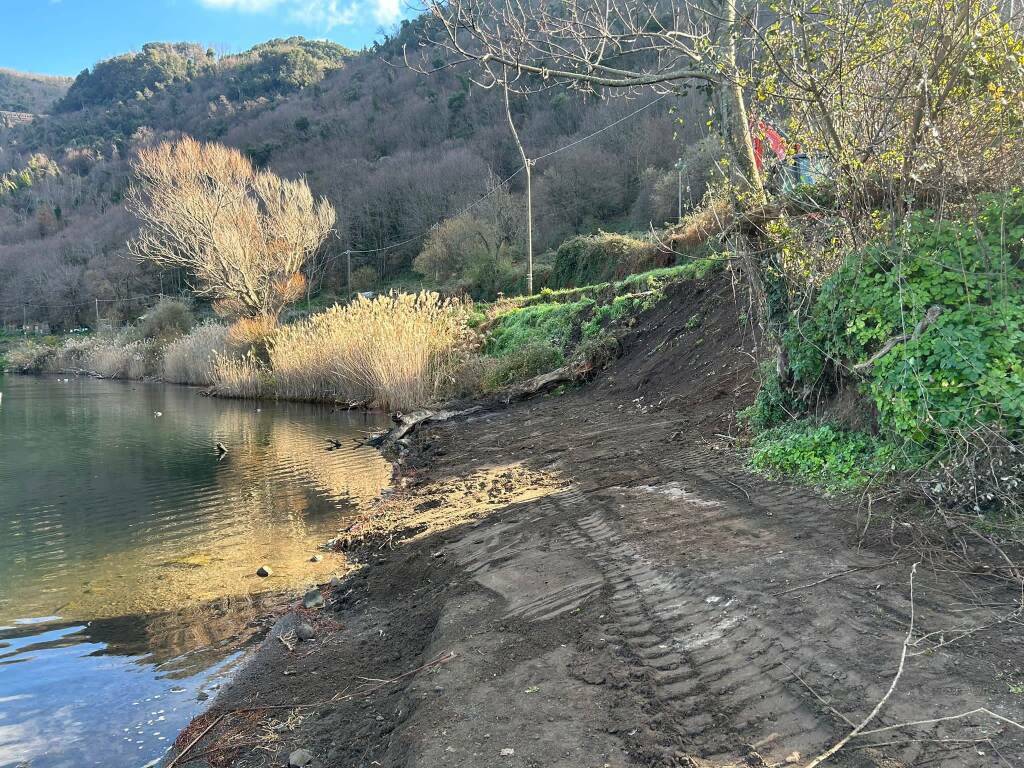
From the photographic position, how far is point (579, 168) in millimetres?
42781

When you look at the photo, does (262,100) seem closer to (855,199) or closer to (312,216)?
(312,216)

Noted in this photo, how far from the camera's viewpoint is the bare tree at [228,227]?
28.1 m

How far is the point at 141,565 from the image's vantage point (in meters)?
6.86

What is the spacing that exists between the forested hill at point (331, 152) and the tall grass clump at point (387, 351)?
6.18 metres

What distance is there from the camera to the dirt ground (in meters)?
2.54

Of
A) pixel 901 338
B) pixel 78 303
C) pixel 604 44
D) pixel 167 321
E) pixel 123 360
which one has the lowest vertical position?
pixel 123 360

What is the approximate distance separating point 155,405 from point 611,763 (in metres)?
24.1

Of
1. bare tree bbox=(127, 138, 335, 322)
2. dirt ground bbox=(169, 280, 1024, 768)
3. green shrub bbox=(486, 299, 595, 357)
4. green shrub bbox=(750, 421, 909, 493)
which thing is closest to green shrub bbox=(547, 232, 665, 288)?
green shrub bbox=(486, 299, 595, 357)

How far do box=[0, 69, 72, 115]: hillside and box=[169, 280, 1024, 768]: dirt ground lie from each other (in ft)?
624

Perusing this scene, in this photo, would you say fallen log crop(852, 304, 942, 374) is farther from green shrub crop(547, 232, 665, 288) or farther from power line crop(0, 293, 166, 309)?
power line crop(0, 293, 166, 309)

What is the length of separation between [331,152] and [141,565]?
253 ft

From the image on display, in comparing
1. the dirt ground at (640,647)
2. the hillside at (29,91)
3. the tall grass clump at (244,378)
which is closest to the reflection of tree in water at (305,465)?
the dirt ground at (640,647)

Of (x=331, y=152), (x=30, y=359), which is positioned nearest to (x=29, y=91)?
(x=331, y=152)

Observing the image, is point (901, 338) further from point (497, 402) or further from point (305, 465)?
point (497, 402)
